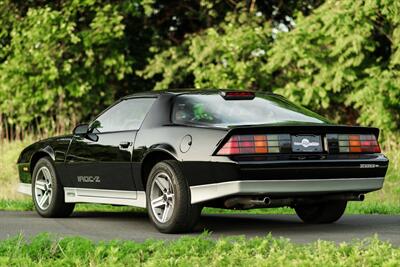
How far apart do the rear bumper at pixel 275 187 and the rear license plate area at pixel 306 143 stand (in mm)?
297

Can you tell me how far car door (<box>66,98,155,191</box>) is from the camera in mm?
10039

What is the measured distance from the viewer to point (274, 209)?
1288cm

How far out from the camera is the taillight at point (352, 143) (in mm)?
9156

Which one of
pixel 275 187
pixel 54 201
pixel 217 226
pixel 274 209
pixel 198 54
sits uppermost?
pixel 198 54

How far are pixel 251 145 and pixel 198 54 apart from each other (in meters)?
14.8

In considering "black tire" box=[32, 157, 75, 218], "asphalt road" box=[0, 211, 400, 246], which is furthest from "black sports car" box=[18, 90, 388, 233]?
"black tire" box=[32, 157, 75, 218]

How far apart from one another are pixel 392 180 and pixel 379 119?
360 cm

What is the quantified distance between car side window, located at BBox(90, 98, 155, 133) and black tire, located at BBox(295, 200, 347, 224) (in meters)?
2.20

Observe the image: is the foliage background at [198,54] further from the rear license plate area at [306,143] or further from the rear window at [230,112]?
the rear license plate area at [306,143]

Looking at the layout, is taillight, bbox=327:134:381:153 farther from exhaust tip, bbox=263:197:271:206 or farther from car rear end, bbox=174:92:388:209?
exhaust tip, bbox=263:197:271:206

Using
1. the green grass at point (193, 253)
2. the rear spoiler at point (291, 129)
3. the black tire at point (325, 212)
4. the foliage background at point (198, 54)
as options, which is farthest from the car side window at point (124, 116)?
the foliage background at point (198, 54)

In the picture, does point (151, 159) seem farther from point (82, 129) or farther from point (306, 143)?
point (306, 143)

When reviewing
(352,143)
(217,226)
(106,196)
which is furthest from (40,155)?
(352,143)

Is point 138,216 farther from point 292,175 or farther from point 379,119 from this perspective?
point 379,119
